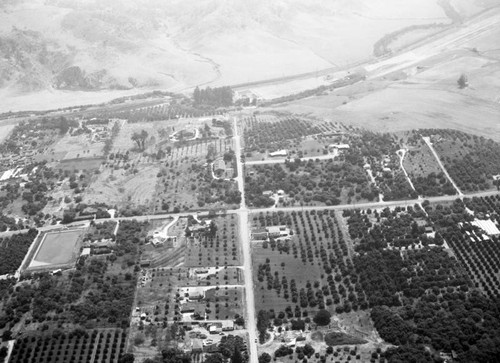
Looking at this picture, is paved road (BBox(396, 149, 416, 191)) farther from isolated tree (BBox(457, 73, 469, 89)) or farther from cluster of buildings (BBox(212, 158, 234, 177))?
isolated tree (BBox(457, 73, 469, 89))

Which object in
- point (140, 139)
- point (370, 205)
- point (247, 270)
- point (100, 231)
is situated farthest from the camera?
point (140, 139)

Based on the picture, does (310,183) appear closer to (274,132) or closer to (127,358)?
(274,132)

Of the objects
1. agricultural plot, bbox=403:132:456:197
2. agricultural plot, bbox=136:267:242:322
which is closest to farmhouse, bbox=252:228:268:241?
agricultural plot, bbox=136:267:242:322

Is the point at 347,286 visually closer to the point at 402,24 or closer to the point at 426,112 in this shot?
the point at 426,112

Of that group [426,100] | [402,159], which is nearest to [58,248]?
[402,159]

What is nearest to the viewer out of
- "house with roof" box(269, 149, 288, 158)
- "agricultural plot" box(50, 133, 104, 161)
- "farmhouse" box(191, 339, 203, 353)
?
"farmhouse" box(191, 339, 203, 353)

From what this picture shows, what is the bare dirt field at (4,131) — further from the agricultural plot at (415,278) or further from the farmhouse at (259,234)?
the agricultural plot at (415,278)
